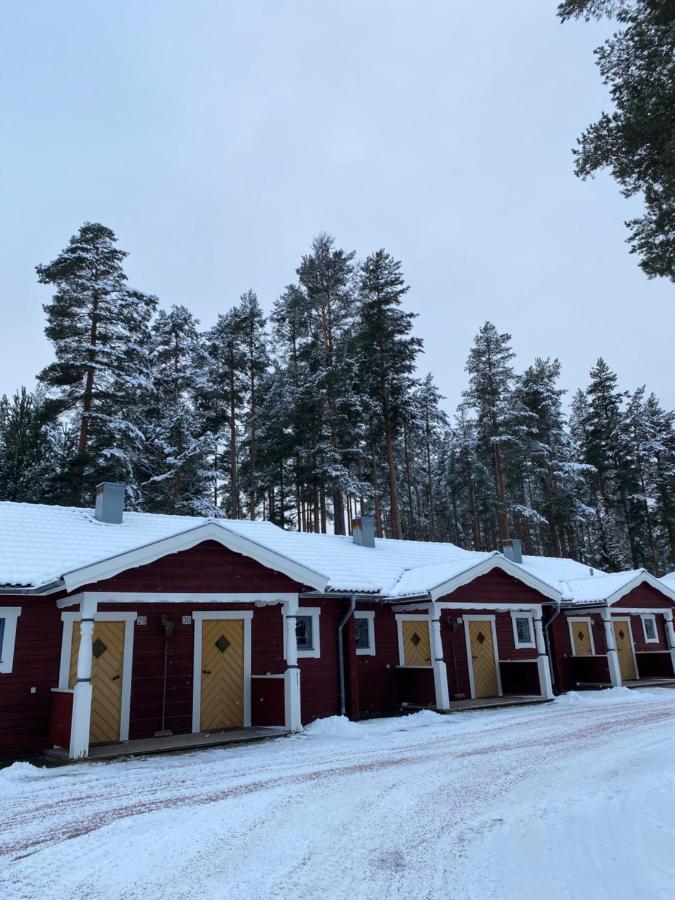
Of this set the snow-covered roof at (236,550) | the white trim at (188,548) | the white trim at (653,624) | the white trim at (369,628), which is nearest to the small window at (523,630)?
the snow-covered roof at (236,550)

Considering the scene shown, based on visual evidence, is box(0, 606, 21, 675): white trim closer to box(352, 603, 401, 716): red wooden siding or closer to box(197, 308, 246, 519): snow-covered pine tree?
box(352, 603, 401, 716): red wooden siding

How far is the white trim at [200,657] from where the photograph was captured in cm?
1342

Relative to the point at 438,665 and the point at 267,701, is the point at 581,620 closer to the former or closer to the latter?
the point at 438,665

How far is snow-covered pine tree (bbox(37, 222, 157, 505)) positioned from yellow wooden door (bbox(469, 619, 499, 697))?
14.7m

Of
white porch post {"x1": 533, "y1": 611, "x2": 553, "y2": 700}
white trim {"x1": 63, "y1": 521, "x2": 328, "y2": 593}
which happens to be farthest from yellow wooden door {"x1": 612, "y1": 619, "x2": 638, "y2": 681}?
white trim {"x1": 63, "y1": 521, "x2": 328, "y2": 593}

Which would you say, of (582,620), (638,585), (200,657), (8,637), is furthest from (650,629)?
(8,637)

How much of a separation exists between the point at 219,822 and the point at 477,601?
12176mm

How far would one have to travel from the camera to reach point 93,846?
5.89 meters

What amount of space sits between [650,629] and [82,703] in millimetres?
22889

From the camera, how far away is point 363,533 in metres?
20.6

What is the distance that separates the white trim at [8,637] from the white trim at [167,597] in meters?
0.75

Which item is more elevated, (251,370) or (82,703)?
(251,370)

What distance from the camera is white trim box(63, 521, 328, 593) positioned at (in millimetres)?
10812

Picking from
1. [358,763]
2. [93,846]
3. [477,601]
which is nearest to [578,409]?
[477,601]
